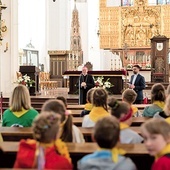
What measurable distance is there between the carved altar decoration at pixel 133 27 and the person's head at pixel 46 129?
2071 centimetres

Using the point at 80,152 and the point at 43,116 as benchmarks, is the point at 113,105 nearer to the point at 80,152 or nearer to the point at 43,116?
the point at 80,152

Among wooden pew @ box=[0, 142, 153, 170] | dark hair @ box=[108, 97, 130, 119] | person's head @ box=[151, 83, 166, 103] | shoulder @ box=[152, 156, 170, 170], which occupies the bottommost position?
wooden pew @ box=[0, 142, 153, 170]

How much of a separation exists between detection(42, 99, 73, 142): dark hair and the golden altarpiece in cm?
1939

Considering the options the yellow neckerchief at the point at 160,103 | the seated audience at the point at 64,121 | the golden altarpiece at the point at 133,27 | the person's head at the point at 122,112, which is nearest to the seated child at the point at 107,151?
the seated audience at the point at 64,121

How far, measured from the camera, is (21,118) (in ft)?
19.3

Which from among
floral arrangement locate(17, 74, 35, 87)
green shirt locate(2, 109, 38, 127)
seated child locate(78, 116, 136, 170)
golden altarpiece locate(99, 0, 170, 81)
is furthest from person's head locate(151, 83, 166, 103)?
golden altarpiece locate(99, 0, 170, 81)

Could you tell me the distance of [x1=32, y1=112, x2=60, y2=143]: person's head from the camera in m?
3.09

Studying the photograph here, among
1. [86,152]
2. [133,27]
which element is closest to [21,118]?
[86,152]

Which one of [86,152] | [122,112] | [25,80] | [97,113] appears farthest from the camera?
[25,80]

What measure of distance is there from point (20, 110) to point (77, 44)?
819 inches

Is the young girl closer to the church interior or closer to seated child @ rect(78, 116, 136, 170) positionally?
seated child @ rect(78, 116, 136, 170)

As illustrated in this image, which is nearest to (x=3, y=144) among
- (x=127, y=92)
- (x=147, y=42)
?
(x=127, y=92)

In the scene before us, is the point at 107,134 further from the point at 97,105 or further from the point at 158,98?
the point at 158,98

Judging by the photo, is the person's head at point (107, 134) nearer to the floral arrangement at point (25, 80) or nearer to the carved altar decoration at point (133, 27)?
the floral arrangement at point (25, 80)
